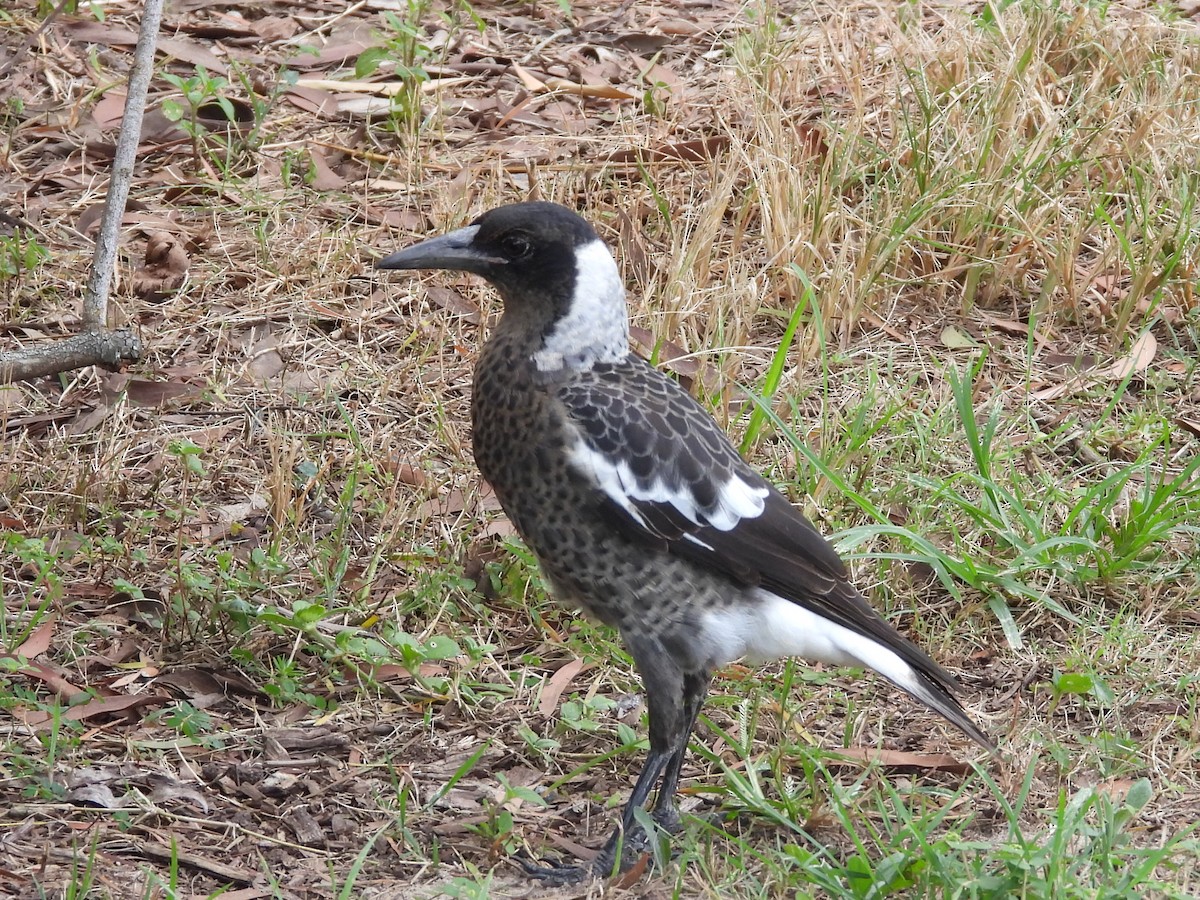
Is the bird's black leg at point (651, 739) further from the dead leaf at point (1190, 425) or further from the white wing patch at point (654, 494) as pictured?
the dead leaf at point (1190, 425)

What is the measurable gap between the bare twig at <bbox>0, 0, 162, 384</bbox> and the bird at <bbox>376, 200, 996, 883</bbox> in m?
0.86

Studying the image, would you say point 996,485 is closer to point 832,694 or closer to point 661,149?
point 832,694

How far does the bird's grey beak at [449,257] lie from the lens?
2.81 metres

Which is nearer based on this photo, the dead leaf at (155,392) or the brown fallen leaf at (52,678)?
the brown fallen leaf at (52,678)

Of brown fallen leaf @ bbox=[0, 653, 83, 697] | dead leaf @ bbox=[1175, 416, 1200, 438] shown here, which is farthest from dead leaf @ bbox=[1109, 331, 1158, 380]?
brown fallen leaf @ bbox=[0, 653, 83, 697]

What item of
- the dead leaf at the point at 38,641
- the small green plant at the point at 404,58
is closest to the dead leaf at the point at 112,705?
the dead leaf at the point at 38,641

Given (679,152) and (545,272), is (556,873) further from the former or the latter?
(679,152)

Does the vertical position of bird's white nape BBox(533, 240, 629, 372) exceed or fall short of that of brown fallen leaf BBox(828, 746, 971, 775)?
it exceeds it

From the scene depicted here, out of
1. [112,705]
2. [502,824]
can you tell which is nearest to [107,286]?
[112,705]

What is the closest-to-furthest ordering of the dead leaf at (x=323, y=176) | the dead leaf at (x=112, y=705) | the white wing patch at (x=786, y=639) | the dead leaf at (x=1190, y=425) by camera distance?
1. the white wing patch at (x=786, y=639)
2. the dead leaf at (x=112, y=705)
3. the dead leaf at (x=1190, y=425)
4. the dead leaf at (x=323, y=176)

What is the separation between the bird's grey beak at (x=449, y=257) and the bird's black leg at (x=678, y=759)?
85cm

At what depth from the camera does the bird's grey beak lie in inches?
111

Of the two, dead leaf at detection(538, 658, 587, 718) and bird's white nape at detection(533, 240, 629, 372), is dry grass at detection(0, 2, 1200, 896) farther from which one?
bird's white nape at detection(533, 240, 629, 372)

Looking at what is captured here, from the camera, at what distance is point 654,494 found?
2.67 m
